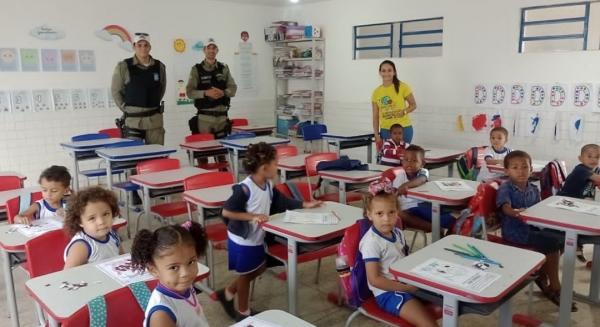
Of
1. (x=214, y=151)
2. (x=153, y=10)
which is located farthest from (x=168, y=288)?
(x=153, y=10)

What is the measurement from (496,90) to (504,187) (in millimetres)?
3275

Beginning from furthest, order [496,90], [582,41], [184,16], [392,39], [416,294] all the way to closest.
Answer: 1. [184,16]
2. [392,39]
3. [496,90]
4. [582,41]
5. [416,294]

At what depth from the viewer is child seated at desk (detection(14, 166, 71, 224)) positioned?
2887 millimetres

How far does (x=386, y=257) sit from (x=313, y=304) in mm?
1147

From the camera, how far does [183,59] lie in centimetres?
788

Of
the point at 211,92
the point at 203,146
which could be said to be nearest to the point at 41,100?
the point at 211,92

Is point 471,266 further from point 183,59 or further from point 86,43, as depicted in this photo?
point 183,59

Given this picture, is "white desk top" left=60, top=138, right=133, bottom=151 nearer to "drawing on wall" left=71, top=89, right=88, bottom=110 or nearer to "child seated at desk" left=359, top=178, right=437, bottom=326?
"drawing on wall" left=71, top=89, right=88, bottom=110

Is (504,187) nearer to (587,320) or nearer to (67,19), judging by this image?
(587,320)

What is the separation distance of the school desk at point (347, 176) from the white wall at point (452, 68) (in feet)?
9.14

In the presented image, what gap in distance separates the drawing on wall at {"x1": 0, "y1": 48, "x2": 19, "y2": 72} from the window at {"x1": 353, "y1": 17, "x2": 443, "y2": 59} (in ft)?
15.5

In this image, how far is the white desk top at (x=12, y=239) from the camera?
98.2 inches

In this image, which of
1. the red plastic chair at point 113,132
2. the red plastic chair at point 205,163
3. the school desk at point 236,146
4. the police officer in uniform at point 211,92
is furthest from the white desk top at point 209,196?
the red plastic chair at point 113,132

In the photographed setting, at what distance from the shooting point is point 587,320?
3064 millimetres
